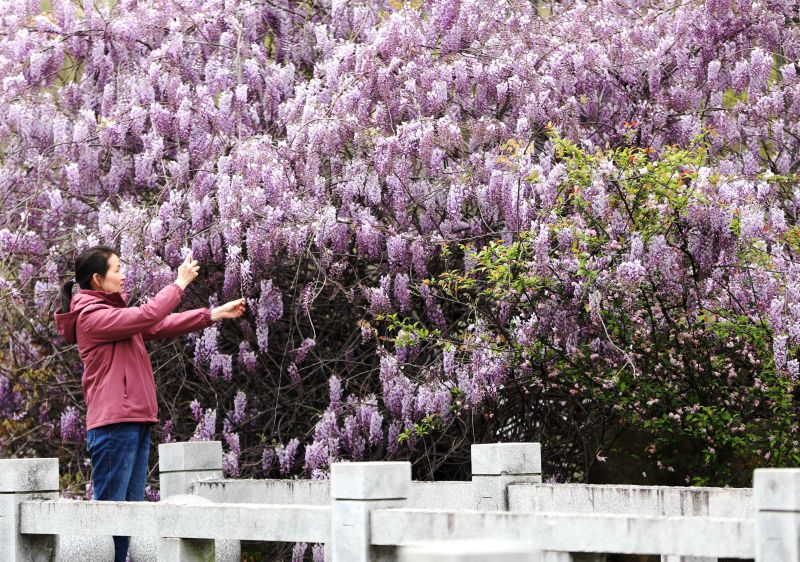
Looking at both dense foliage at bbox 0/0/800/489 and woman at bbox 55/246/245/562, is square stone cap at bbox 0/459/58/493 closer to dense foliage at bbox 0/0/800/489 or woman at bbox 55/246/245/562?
woman at bbox 55/246/245/562

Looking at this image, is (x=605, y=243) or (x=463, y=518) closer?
(x=463, y=518)

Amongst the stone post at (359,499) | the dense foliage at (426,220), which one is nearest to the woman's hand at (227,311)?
the dense foliage at (426,220)

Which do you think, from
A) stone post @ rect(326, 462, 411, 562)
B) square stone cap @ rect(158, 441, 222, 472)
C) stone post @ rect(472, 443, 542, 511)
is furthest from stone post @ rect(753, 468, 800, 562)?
square stone cap @ rect(158, 441, 222, 472)

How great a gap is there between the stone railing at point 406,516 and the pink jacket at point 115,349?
0.44 metres

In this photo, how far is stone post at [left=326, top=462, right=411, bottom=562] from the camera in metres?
4.60

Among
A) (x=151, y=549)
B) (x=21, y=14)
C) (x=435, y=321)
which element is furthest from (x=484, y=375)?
(x=21, y=14)

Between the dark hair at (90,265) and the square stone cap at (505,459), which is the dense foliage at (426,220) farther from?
the dark hair at (90,265)

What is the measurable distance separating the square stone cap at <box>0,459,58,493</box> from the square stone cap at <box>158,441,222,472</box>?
1205mm

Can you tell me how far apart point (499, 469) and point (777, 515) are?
2.51 meters

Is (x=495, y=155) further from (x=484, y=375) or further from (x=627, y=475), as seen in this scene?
(x=627, y=475)

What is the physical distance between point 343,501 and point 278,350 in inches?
188

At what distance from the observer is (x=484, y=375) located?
8258 mm

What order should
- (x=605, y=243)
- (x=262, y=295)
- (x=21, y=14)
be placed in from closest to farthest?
1. (x=605, y=243)
2. (x=262, y=295)
3. (x=21, y=14)

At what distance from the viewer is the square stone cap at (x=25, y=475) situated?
19.6 ft
